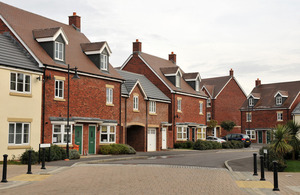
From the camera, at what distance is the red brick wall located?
27641mm

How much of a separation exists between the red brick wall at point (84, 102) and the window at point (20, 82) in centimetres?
152

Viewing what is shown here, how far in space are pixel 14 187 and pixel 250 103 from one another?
5864 centimetres

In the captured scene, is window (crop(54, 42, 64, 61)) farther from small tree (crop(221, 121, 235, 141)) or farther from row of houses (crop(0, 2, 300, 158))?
small tree (crop(221, 121, 235, 141))

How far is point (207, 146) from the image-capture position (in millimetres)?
43375

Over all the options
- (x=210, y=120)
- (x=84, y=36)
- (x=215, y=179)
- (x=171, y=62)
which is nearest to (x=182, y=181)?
(x=215, y=179)

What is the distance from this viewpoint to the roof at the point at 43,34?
2814 cm

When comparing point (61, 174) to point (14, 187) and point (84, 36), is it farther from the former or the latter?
point (84, 36)

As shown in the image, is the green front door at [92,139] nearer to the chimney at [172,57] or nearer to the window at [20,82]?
the window at [20,82]

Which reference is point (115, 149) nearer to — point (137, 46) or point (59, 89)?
point (59, 89)

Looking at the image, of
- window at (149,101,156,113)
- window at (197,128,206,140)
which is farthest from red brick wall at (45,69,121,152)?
window at (197,128,206,140)

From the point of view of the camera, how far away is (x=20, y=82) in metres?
25.6

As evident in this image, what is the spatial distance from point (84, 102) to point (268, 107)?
137 feet

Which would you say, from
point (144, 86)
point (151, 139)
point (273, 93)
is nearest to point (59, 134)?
point (151, 139)

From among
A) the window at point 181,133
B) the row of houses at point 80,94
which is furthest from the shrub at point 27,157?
the window at point 181,133
